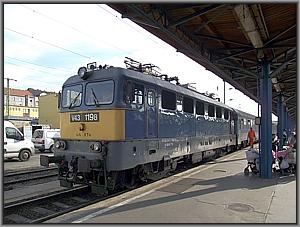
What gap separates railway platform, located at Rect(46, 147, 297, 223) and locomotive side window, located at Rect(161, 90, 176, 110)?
2380mm

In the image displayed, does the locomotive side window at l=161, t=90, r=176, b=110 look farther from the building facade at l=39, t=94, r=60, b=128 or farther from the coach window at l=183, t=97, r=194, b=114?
the building facade at l=39, t=94, r=60, b=128

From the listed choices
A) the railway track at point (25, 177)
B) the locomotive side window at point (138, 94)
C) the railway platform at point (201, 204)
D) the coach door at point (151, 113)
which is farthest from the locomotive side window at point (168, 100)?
the railway track at point (25, 177)

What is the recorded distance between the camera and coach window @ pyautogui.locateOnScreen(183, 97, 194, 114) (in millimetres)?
12123

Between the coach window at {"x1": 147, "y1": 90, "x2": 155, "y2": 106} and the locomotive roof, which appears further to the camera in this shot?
the coach window at {"x1": 147, "y1": 90, "x2": 155, "y2": 106}

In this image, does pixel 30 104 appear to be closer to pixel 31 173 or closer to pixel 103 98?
pixel 31 173

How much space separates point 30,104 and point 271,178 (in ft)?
257

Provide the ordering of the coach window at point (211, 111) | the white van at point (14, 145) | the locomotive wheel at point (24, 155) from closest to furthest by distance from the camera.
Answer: the coach window at point (211, 111) < the white van at point (14, 145) < the locomotive wheel at point (24, 155)

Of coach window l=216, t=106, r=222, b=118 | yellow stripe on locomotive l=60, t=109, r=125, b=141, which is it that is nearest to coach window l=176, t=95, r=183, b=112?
yellow stripe on locomotive l=60, t=109, r=125, b=141

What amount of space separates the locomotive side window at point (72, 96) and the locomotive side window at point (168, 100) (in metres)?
2.66

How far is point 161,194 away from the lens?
7.89 m

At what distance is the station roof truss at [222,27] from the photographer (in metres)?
8.02

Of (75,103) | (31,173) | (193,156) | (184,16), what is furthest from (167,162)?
(31,173)

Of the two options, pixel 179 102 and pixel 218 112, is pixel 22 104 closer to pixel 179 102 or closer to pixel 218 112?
pixel 218 112

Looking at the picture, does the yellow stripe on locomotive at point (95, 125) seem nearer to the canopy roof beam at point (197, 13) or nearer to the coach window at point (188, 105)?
the canopy roof beam at point (197, 13)
